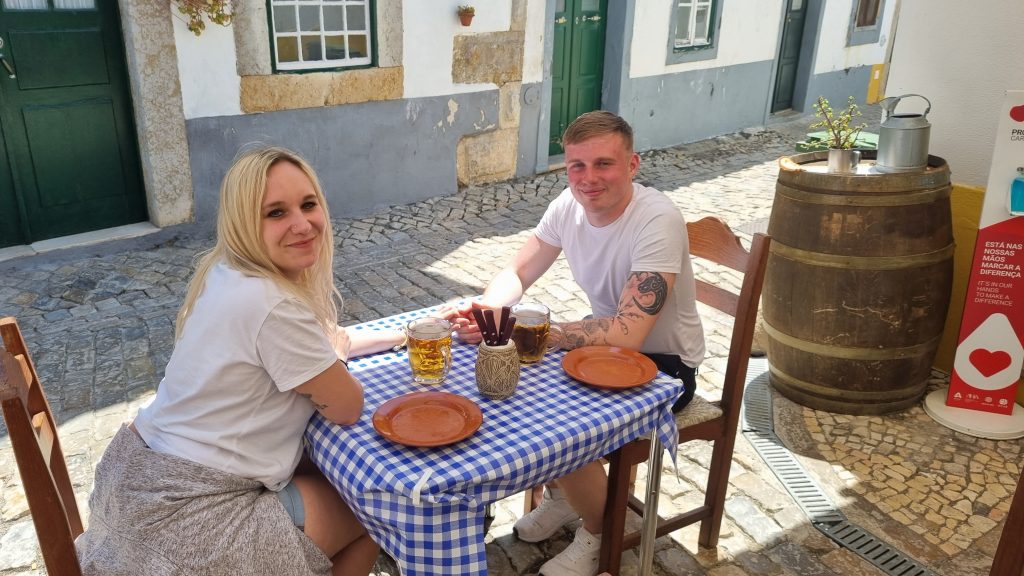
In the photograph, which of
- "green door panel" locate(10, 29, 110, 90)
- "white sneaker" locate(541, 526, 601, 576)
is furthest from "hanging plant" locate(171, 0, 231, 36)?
"white sneaker" locate(541, 526, 601, 576)

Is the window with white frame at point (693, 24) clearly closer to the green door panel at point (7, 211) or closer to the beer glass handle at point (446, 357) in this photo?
the green door panel at point (7, 211)

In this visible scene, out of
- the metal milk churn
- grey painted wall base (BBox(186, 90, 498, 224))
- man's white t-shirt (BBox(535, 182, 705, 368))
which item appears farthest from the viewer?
grey painted wall base (BBox(186, 90, 498, 224))

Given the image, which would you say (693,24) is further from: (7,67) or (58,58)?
(7,67)

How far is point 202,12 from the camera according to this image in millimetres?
6004

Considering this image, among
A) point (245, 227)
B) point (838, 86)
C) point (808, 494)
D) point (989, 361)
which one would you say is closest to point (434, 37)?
point (989, 361)

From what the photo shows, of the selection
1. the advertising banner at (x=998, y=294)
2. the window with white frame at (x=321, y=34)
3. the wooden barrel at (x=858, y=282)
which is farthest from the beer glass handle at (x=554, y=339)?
the window with white frame at (x=321, y=34)

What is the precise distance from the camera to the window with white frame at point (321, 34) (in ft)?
→ 21.9

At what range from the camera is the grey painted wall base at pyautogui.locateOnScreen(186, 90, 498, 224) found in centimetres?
650

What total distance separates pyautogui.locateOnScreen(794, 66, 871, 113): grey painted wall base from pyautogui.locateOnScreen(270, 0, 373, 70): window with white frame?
8030 millimetres

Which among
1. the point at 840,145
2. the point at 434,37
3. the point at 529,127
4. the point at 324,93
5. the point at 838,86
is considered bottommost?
the point at 529,127

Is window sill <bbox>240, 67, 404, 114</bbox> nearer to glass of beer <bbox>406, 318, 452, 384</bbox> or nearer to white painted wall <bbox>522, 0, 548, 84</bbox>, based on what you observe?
white painted wall <bbox>522, 0, 548, 84</bbox>

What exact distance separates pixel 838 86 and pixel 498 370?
1293 cm

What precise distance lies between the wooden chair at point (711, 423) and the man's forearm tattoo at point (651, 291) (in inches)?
10.3

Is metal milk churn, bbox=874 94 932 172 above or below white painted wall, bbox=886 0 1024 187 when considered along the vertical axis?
below
